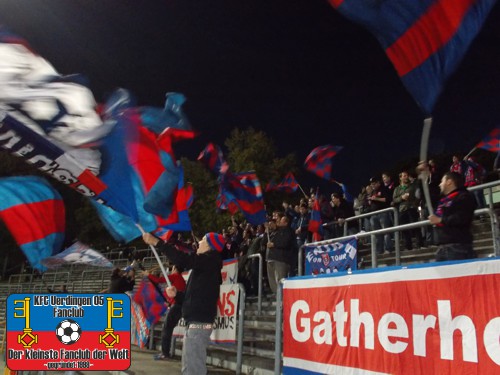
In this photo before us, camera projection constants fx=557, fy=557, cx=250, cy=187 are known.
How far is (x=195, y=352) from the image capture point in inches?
250

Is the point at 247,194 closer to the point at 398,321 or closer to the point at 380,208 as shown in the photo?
the point at 380,208

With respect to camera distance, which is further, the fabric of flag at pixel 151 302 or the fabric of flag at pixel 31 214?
the fabric of flag at pixel 151 302

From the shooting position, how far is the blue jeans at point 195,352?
628cm

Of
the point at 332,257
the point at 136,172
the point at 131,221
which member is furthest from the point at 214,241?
the point at 332,257

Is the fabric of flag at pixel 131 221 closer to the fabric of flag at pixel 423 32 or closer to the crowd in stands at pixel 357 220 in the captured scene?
the crowd in stands at pixel 357 220

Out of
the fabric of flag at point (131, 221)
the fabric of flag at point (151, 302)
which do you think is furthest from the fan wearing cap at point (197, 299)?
the fabric of flag at point (151, 302)

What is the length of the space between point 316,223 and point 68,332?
907 centimetres

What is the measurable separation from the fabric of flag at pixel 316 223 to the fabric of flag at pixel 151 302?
3.78m

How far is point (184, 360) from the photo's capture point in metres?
6.33

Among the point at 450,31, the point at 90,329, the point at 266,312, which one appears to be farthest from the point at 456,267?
the point at 266,312

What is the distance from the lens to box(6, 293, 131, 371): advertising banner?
13.5ft

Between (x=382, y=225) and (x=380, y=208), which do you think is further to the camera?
→ (x=380, y=208)

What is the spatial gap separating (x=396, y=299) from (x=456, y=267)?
71cm

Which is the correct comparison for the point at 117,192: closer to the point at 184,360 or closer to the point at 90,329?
the point at 184,360
